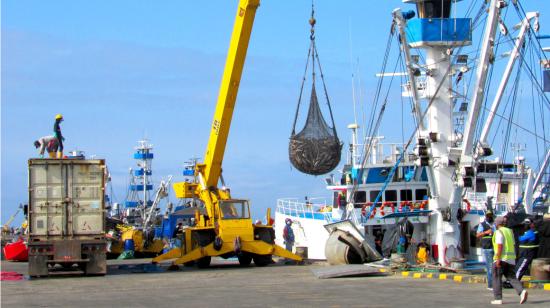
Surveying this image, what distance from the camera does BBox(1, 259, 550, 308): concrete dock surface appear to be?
17.6 meters

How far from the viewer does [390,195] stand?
37344 millimetres

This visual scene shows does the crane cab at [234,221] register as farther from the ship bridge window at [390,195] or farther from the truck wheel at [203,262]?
the ship bridge window at [390,195]

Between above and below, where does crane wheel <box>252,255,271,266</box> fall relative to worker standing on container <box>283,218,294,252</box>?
below

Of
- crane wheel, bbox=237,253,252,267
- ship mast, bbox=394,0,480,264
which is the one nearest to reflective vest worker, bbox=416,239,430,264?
ship mast, bbox=394,0,480,264

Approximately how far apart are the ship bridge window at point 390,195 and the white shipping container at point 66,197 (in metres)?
14.0

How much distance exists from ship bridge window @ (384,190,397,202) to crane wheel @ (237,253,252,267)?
7.30m

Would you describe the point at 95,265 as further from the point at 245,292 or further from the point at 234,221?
the point at 245,292

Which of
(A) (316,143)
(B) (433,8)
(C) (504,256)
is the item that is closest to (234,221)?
(A) (316,143)

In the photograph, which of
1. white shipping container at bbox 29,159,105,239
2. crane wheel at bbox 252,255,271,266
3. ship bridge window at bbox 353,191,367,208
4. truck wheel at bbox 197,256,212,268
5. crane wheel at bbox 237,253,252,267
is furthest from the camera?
ship bridge window at bbox 353,191,367,208

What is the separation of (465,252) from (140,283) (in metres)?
13.8

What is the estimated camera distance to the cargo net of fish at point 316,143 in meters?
30.9

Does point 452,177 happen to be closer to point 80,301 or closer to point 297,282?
point 297,282

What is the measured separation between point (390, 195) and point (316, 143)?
735cm

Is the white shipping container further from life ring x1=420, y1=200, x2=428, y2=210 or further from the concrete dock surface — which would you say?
life ring x1=420, y1=200, x2=428, y2=210
